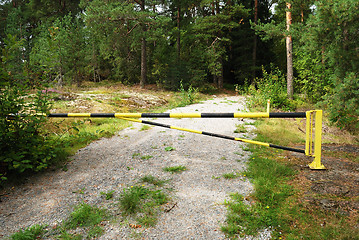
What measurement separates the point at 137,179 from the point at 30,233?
Answer: 60.2 inches

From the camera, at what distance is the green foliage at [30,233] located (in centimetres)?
210

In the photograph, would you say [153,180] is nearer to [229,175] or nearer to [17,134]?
[229,175]

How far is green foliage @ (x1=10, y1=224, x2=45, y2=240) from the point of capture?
2.10 m

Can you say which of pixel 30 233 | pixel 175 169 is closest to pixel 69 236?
pixel 30 233

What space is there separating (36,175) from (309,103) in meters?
13.7

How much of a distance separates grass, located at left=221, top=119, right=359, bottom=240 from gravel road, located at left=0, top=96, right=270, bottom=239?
128mm

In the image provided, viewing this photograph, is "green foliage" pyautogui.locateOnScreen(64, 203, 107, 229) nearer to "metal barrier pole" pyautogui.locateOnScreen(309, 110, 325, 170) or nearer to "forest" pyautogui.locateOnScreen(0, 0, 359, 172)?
"forest" pyautogui.locateOnScreen(0, 0, 359, 172)

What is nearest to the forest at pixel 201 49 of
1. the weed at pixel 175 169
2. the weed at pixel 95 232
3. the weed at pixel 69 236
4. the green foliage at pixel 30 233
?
the green foliage at pixel 30 233

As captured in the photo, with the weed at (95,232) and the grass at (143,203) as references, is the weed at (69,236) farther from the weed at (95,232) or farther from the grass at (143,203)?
the grass at (143,203)

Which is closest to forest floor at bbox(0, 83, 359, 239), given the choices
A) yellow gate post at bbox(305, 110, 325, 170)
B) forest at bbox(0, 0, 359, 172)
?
yellow gate post at bbox(305, 110, 325, 170)

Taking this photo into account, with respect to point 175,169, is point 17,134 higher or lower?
higher

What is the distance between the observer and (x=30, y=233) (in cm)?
214

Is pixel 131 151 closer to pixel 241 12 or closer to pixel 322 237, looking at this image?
pixel 322 237

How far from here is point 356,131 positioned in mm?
8977
